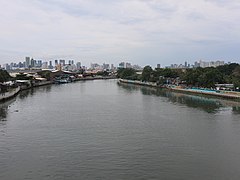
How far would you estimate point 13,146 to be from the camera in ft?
20.1

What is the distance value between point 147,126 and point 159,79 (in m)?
17.4

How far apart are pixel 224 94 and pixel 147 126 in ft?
26.2

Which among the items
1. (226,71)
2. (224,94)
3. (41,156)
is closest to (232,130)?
(41,156)

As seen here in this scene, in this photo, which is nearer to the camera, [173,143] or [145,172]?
[145,172]

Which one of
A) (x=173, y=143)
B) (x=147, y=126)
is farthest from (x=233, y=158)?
(x=147, y=126)

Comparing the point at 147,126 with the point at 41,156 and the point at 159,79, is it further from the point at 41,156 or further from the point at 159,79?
the point at 159,79

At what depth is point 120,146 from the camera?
6.13 meters

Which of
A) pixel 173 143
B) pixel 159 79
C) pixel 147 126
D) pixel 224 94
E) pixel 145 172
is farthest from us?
pixel 159 79

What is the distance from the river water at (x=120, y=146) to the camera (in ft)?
15.8

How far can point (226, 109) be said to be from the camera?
1123 centimetres

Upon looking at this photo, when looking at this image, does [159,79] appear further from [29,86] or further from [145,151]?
[145,151]

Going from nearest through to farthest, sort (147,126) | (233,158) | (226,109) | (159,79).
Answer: (233,158)
(147,126)
(226,109)
(159,79)

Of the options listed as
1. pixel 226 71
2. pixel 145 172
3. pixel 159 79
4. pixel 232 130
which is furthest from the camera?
pixel 226 71

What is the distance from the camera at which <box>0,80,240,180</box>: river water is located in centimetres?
480
